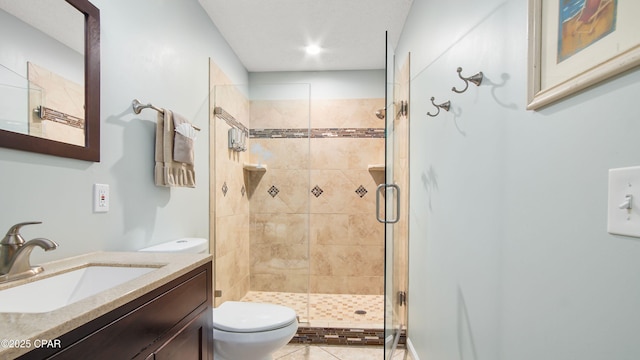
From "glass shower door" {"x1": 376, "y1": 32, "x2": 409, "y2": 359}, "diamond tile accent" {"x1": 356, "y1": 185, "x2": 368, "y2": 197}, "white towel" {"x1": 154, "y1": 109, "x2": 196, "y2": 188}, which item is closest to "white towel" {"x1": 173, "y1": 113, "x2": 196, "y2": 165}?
"white towel" {"x1": 154, "y1": 109, "x2": 196, "y2": 188}

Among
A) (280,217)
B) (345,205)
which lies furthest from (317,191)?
(280,217)

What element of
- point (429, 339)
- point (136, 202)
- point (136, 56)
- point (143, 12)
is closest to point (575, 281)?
point (429, 339)

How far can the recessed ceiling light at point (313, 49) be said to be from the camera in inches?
114

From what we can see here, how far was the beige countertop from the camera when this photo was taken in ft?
1.72

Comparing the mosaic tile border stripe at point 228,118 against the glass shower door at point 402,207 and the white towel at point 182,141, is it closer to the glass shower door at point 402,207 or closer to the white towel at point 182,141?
the white towel at point 182,141

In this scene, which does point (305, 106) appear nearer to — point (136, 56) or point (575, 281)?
point (136, 56)

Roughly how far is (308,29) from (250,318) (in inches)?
89.2

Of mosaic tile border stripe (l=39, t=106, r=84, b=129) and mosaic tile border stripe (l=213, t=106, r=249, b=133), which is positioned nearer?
mosaic tile border stripe (l=39, t=106, r=84, b=129)

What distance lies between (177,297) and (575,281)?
1098mm

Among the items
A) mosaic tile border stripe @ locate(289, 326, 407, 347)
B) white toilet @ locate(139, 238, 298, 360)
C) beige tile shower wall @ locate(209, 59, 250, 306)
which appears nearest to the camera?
white toilet @ locate(139, 238, 298, 360)

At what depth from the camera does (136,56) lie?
4.96 feet

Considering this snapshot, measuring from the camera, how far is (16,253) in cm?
88

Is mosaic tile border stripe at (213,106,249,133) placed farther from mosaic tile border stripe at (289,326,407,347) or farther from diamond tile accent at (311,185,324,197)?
mosaic tile border stripe at (289,326,407,347)

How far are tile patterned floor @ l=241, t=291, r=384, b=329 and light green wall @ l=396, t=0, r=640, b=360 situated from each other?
81 cm
